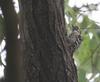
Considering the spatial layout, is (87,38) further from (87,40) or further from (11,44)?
(11,44)

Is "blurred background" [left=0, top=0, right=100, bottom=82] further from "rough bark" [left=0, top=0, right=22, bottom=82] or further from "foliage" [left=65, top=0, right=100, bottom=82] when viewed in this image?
"rough bark" [left=0, top=0, right=22, bottom=82]

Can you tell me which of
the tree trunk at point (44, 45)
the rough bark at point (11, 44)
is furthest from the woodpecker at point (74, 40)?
the rough bark at point (11, 44)

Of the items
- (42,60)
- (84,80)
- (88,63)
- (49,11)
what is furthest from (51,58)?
(88,63)

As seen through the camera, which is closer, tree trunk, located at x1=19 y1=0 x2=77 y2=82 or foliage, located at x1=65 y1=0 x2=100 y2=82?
tree trunk, located at x1=19 y1=0 x2=77 y2=82

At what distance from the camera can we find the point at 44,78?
749 mm

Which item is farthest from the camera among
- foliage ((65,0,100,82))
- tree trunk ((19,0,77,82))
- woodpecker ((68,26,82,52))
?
foliage ((65,0,100,82))

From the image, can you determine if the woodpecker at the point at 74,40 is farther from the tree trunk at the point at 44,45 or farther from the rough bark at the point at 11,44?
the rough bark at the point at 11,44

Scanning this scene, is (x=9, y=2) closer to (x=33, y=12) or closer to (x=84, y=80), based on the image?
(x=33, y=12)

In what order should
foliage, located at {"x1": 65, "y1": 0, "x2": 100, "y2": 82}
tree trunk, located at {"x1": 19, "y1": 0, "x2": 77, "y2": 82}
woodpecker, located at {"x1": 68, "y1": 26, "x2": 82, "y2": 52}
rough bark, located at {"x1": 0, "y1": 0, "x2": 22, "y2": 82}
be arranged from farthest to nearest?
foliage, located at {"x1": 65, "y1": 0, "x2": 100, "y2": 82} < woodpecker, located at {"x1": 68, "y1": 26, "x2": 82, "y2": 52} < tree trunk, located at {"x1": 19, "y1": 0, "x2": 77, "y2": 82} < rough bark, located at {"x1": 0, "y1": 0, "x2": 22, "y2": 82}

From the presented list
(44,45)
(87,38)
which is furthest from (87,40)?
(44,45)

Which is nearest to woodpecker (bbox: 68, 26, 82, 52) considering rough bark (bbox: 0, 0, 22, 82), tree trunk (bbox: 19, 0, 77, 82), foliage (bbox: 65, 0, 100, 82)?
tree trunk (bbox: 19, 0, 77, 82)

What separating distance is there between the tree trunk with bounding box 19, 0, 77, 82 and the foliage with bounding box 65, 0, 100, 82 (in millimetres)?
511

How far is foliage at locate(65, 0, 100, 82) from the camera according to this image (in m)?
1.35

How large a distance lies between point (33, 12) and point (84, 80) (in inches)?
19.8
